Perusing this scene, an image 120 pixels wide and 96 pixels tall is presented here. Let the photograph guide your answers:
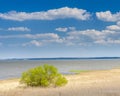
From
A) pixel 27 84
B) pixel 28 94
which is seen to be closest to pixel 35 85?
pixel 27 84

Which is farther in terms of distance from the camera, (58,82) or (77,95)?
(58,82)

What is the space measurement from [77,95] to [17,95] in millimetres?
2337

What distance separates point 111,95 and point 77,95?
1.32 m

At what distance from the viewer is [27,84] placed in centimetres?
3105

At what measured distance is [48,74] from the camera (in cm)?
3120

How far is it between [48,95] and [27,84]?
724 inches

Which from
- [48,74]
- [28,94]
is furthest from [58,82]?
[28,94]

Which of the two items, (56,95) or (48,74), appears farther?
(48,74)

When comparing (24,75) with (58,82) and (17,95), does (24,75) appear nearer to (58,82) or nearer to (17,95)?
(58,82)

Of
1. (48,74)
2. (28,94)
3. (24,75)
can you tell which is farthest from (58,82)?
(28,94)

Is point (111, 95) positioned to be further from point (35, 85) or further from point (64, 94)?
point (35, 85)

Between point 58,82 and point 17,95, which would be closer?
point 17,95

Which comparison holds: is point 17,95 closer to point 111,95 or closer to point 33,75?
point 111,95

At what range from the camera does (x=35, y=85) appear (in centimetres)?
3067
